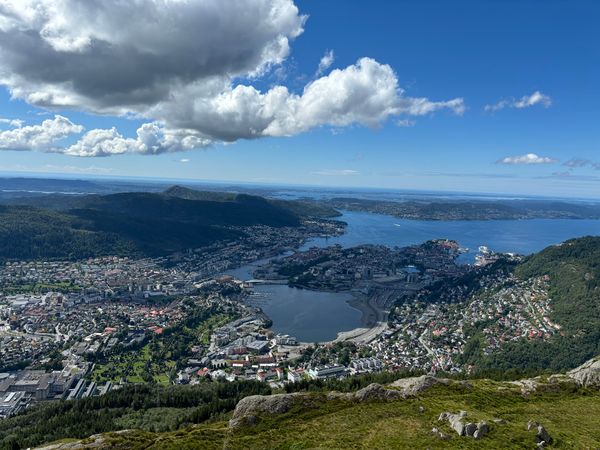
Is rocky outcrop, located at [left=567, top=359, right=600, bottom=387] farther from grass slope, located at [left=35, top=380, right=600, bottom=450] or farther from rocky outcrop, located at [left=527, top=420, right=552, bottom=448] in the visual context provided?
rocky outcrop, located at [left=527, top=420, right=552, bottom=448]

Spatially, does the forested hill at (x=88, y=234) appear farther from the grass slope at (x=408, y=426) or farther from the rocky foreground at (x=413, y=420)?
the grass slope at (x=408, y=426)

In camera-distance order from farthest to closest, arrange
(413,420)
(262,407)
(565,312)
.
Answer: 1. (565,312)
2. (262,407)
3. (413,420)


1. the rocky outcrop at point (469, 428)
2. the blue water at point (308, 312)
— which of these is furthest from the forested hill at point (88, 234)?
the rocky outcrop at point (469, 428)

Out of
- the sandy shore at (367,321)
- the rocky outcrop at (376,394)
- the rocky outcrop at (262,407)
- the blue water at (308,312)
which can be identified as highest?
the rocky outcrop at (376,394)

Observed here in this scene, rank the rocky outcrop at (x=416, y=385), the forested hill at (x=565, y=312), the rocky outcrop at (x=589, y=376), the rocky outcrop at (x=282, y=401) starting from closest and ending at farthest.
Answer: the rocky outcrop at (x=282, y=401), the rocky outcrop at (x=416, y=385), the rocky outcrop at (x=589, y=376), the forested hill at (x=565, y=312)

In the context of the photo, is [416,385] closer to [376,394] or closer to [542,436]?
[376,394]

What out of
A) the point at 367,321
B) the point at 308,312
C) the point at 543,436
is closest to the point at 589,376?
the point at 543,436

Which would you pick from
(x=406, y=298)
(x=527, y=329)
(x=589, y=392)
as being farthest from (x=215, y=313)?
(x=589, y=392)

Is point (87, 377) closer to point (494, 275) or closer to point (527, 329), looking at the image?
point (527, 329)

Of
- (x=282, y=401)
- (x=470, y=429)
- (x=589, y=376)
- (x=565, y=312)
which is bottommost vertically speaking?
(x=565, y=312)
